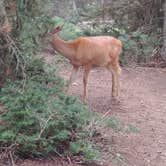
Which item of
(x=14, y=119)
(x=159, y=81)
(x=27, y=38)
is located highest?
(x=27, y=38)

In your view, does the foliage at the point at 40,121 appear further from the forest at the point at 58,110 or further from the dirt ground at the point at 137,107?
the dirt ground at the point at 137,107

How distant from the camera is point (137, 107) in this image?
28.4 feet

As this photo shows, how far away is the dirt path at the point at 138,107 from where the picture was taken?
6551 mm

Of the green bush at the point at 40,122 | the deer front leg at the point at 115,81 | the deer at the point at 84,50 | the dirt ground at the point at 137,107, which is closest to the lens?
the green bush at the point at 40,122

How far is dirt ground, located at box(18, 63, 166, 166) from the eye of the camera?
6.52 m

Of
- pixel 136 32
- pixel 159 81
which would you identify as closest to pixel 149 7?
pixel 136 32

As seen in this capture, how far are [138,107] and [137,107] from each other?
0.02m

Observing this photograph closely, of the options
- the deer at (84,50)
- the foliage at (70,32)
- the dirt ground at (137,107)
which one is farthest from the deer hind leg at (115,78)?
the foliage at (70,32)

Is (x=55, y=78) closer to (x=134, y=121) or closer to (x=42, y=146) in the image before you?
(x=134, y=121)

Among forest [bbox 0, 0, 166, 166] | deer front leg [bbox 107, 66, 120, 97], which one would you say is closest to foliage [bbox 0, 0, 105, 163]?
forest [bbox 0, 0, 166, 166]

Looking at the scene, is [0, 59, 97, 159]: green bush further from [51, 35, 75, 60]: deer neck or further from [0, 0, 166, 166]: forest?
[51, 35, 75, 60]: deer neck

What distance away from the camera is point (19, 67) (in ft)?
23.9

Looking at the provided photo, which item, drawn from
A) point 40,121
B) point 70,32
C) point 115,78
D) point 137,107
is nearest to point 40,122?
point 40,121

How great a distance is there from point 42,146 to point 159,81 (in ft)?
20.1
